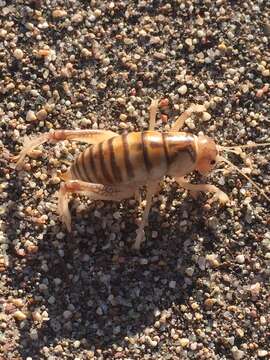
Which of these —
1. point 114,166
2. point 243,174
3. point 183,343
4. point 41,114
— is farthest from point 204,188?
point 41,114

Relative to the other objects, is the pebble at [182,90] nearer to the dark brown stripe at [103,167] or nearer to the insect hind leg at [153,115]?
the insect hind leg at [153,115]

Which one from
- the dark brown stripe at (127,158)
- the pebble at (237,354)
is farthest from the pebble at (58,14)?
the pebble at (237,354)

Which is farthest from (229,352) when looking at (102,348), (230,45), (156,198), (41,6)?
(41,6)

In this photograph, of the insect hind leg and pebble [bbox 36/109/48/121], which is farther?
pebble [bbox 36/109/48/121]

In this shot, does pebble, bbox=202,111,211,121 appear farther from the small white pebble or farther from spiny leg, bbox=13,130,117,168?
the small white pebble

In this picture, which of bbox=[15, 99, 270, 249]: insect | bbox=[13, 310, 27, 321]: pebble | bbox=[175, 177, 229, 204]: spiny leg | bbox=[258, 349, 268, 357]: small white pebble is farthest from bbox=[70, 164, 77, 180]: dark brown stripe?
bbox=[258, 349, 268, 357]: small white pebble

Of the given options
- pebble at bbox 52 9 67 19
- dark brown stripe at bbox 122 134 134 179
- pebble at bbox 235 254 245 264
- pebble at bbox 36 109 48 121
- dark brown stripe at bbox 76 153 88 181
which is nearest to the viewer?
dark brown stripe at bbox 122 134 134 179
